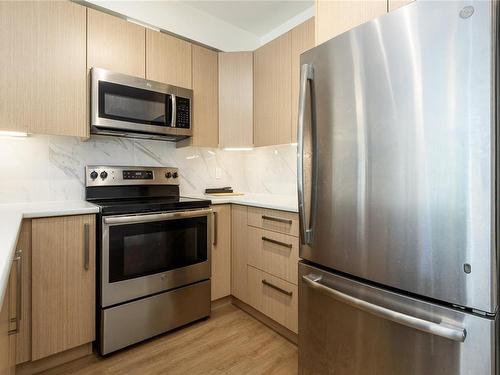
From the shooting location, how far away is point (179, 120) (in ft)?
7.19

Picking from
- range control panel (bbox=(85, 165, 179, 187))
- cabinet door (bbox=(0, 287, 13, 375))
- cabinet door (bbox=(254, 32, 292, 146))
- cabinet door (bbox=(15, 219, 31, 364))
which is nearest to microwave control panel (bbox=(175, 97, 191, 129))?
range control panel (bbox=(85, 165, 179, 187))

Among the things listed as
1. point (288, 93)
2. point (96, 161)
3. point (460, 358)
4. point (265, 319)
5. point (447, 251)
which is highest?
point (288, 93)

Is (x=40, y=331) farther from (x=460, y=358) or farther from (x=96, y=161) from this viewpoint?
(x=460, y=358)

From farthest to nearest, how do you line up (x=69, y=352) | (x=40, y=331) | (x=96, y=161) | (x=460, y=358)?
(x=96, y=161) → (x=69, y=352) → (x=40, y=331) → (x=460, y=358)

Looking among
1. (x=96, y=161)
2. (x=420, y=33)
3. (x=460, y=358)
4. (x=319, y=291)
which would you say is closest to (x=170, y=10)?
(x=96, y=161)

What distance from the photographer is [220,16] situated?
8.64ft

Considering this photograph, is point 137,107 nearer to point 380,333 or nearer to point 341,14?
point 341,14

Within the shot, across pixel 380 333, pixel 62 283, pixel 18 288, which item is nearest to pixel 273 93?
pixel 380 333

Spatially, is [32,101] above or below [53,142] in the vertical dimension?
above

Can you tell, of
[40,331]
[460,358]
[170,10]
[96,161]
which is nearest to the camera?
[460,358]

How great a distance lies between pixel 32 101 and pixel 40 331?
4.28 ft

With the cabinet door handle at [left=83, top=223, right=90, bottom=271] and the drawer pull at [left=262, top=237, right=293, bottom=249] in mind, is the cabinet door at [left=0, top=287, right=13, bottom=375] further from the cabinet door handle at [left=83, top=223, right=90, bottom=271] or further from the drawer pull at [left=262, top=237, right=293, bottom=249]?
the drawer pull at [left=262, top=237, right=293, bottom=249]

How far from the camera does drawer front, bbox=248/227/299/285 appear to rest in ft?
5.85

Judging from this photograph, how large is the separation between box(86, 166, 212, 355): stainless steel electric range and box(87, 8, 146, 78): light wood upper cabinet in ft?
2.40
